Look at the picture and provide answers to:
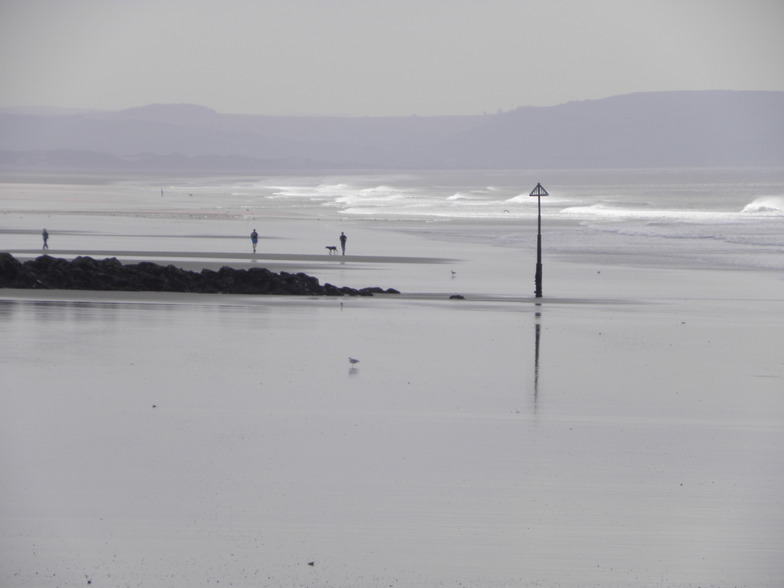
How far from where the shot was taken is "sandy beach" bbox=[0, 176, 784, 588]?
27.8ft

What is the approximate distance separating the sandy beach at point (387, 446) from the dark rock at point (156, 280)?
2644 millimetres

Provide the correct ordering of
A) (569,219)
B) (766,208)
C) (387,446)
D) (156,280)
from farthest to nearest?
(766,208)
(569,219)
(156,280)
(387,446)

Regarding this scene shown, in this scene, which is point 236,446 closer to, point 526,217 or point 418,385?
point 418,385

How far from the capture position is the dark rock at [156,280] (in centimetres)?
2719

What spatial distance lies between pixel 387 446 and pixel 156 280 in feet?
54.4

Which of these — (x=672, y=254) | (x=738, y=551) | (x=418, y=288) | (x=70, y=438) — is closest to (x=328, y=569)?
(x=738, y=551)

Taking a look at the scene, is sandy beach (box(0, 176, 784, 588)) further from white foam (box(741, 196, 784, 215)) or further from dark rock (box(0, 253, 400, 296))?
white foam (box(741, 196, 784, 215))

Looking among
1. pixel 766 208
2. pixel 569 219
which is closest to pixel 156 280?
pixel 569 219

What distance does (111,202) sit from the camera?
8762 cm

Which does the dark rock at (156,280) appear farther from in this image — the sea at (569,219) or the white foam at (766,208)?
the white foam at (766,208)

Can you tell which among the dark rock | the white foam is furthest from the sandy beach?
the white foam

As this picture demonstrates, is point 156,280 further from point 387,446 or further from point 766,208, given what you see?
point 766,208

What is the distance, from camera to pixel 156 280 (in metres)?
27.3

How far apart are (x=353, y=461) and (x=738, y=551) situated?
3.74 meters
